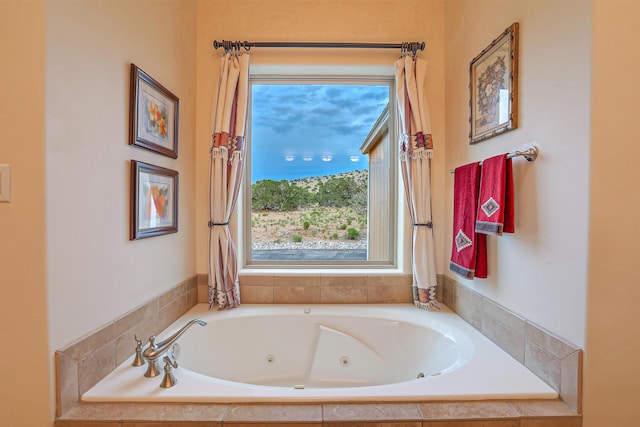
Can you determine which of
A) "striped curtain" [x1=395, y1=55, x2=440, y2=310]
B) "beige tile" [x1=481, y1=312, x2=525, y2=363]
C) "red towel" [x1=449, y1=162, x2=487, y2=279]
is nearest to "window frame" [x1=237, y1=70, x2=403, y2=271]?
"striped curtain" [x1=395, y1=55, x2=440, y2=310]

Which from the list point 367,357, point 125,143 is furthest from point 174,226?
point 367,357

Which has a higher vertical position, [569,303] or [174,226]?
[174,226]

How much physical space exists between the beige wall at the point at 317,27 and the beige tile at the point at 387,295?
0.34m

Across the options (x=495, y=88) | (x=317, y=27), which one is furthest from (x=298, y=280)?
(x=317, y=27)

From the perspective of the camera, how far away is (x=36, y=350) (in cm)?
97

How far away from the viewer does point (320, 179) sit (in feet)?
7.89

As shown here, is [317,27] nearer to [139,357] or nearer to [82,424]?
[139,357]

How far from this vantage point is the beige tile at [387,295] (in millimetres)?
2098

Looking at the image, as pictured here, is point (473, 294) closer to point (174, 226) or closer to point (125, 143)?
point (174, 226)

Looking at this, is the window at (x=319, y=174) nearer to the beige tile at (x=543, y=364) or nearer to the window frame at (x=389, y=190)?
the window frame at (x=389, y=190)

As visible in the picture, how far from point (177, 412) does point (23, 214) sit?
0.85m

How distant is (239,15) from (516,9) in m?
1.70

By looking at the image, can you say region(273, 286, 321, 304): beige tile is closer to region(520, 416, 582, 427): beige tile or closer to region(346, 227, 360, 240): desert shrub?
region(346, 227, 360, 240): desert shrub

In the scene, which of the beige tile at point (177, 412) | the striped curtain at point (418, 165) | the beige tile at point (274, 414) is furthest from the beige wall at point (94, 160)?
the striped curtain at point (418, 165)
